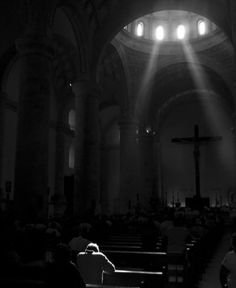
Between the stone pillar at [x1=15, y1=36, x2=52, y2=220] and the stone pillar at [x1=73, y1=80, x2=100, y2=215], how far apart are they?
217 inches

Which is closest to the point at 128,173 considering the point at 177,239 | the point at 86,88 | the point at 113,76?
the point at 113,76

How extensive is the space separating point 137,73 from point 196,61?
15.1 ft

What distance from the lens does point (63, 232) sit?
10.6 meters

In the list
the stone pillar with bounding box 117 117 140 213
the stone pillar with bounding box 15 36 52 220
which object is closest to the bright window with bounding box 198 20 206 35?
the stone pillar with bounding box 117 117 140 213

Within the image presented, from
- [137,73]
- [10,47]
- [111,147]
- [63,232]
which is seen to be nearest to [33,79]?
[63,232]

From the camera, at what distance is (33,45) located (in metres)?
12.7

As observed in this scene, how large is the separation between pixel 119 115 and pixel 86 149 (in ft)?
46.2

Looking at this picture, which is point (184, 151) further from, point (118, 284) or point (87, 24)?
point (118, 284)

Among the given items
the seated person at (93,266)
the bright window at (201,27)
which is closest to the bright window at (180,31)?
the bright window at (201,27)

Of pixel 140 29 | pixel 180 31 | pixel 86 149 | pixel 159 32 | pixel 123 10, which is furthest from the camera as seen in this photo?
pixel 159 32

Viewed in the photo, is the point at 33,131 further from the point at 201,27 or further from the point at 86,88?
the point at 201,27

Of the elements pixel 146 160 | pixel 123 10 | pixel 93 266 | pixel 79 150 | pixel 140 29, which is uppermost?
pixel 140 29

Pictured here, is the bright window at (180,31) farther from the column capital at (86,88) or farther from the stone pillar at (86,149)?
the stone pillar at (86,149)

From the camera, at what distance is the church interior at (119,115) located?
12.3m
